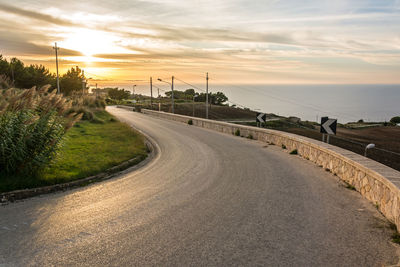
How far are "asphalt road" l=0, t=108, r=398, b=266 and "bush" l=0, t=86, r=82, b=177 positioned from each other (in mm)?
1577

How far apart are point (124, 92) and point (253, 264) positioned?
469 ft

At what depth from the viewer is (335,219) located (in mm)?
6414

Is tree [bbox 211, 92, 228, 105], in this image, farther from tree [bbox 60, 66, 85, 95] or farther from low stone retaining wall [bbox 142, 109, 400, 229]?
low stone retaining wall [bbox 142, 109, 400, 229]

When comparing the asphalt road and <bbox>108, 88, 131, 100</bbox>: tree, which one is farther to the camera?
<bbox>108, 88, 131, 100</bbox>: tree

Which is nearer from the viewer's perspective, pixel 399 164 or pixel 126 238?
pixel 126 238

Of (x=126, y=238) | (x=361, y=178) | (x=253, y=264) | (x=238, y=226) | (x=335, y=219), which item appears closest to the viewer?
(x=253, y=264)

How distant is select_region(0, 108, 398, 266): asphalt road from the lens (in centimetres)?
484

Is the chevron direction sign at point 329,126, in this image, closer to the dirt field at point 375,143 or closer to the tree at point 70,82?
the dirt field at point 375,143

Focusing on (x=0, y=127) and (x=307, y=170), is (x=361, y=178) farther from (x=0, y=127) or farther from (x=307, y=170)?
(x=0, y=127)

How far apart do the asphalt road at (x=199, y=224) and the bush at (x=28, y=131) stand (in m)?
1.58

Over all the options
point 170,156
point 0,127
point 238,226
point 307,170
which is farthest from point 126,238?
point 170,156

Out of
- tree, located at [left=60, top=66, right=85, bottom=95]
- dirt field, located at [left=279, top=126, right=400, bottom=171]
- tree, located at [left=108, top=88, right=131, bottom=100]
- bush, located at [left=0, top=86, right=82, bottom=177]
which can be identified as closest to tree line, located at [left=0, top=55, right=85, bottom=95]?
tree, located at [left=60, top=66, right=85, bottom=95]

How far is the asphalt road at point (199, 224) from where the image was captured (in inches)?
191

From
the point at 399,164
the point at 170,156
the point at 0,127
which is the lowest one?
the point at 399,164
